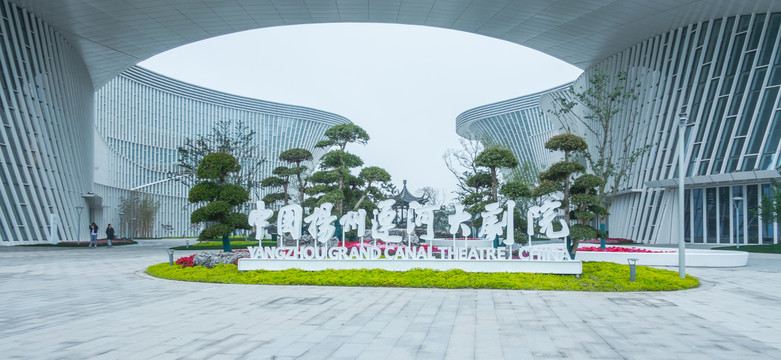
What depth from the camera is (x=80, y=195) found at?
119ft

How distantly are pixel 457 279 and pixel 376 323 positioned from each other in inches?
206

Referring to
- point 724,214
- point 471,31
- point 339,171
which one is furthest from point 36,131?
point 724,214

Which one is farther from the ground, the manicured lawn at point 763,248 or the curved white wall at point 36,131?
the curved white wall at point 36,131

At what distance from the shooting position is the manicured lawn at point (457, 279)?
41.5 feet

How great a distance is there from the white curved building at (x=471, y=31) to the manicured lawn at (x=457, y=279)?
18072mm

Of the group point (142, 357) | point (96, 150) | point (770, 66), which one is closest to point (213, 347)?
point (142, 357)

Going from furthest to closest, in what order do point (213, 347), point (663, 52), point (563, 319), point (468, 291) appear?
1. point (663, 52)
2. point (468, 291)
3. point (563, 319)
4. point (213, 347)

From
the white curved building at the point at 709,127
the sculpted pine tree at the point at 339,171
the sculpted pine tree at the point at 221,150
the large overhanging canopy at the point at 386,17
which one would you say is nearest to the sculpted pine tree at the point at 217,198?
the sculpted pine tree at the point at 339,171

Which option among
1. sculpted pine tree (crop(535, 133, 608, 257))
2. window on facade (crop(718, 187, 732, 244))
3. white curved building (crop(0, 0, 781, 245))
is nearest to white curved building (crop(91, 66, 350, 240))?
white curved building (crop(0, 0, 781, 245))

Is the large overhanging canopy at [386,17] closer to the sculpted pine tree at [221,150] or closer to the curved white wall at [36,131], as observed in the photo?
the curved white wall at [36,131]

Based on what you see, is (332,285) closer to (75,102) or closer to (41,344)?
(41,344)

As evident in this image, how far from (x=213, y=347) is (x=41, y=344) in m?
2.27

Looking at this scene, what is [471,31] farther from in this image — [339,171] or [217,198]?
[217,198]

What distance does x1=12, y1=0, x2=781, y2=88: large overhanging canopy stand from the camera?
28500 mm
